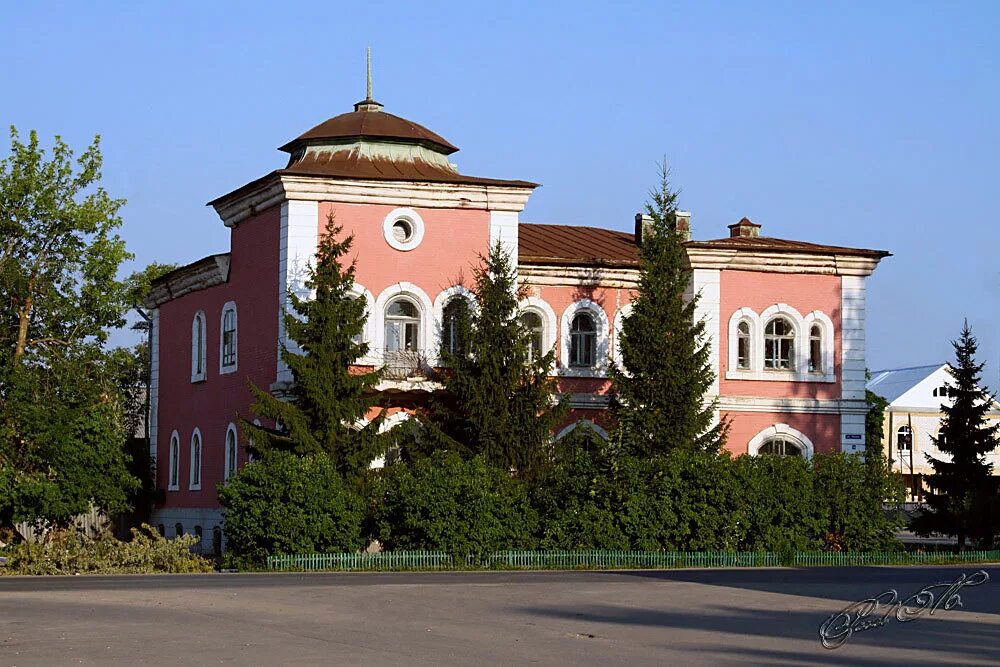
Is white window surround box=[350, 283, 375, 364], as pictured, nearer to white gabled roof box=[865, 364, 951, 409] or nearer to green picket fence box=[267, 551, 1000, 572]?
green picket fence box=[267, 551, 1000, 572]

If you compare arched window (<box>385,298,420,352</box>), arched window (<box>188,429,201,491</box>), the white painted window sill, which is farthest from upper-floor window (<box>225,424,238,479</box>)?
the white painted window sill

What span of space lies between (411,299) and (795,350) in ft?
33.6

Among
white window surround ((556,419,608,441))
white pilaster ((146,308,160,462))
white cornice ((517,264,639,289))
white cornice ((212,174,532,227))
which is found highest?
white cornice ((212,174,532,227))

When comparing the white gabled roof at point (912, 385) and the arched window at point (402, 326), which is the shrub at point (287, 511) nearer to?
the arched window at point (402, 326)

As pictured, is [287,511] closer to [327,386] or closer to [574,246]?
[327,386]

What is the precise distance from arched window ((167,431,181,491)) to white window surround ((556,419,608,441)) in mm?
11372

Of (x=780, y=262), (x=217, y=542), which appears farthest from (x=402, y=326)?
(x=780, y=262)

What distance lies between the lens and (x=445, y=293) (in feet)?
118

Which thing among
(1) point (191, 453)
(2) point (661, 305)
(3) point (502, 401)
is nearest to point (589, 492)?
(3) point (502, 401)

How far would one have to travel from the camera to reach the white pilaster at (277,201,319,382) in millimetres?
34781

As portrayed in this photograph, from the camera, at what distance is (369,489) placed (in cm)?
3225

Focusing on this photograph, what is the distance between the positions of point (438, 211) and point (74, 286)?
12896 mm

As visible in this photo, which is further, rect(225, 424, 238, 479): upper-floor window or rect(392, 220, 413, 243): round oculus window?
rect(225, 424, 238, 479): upper-floor window

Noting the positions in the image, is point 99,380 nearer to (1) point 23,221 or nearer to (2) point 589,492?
(1) point 23,221
